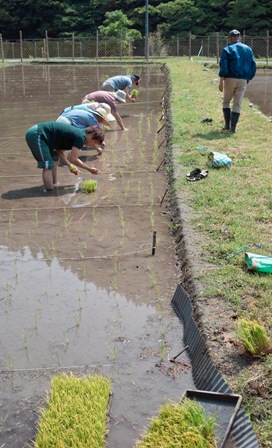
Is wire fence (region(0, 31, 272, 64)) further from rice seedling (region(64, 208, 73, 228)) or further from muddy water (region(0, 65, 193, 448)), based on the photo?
rice seedling (region(64, 208, 73, 228))

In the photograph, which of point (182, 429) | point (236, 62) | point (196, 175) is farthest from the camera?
point (236, 62)

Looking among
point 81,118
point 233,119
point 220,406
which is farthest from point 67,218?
point 233,119

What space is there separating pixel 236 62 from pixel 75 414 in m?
7.42

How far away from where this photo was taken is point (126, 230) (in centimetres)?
591

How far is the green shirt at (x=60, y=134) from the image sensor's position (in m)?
7.10

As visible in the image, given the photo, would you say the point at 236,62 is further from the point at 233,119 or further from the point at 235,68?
the point at 233,119

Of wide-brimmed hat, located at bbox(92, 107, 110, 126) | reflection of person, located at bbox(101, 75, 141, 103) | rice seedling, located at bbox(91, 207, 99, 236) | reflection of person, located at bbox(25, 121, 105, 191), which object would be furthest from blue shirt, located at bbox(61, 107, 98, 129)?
reflection of person, located at bbox(101, 75, 141, 103)

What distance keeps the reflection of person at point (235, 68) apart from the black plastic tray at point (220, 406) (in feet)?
22.6

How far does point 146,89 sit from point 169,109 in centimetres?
633

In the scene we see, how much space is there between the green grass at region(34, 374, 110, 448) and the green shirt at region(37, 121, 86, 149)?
4.26 m

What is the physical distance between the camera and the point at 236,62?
9164mm

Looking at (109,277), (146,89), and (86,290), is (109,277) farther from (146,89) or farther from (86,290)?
(146,89)

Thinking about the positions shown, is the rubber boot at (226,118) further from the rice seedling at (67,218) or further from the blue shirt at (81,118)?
the rice seedling at (67,218)

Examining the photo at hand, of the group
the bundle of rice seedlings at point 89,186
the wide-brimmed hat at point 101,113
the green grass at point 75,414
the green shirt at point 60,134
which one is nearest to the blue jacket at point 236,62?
the wide-brimmed hat at point 101,113
